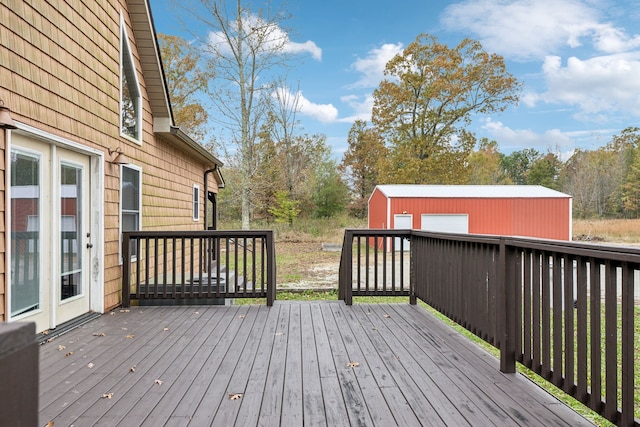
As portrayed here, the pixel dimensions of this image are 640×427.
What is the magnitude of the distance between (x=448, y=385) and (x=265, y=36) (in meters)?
14.3

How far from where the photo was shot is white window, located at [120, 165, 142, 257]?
5180 millimetres

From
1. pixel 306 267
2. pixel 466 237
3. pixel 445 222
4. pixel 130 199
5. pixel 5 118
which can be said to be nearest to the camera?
pixel 5 118

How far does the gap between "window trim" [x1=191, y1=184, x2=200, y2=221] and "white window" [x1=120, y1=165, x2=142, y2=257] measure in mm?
2813

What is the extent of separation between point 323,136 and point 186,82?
8.61 m

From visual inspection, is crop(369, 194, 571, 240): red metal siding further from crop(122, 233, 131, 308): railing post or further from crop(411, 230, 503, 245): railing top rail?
crop(122, 233, 131, 308): railing post

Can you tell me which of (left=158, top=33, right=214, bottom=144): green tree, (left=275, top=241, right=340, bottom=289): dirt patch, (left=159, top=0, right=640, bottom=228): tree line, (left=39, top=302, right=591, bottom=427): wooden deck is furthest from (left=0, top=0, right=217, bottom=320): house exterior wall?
Result: (left=158, top=33, right=214, bottom=144): green tree

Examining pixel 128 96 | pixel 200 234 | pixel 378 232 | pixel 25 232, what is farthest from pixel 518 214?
pixel 25 232

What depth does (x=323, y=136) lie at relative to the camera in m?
23.8

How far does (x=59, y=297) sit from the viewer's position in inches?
155

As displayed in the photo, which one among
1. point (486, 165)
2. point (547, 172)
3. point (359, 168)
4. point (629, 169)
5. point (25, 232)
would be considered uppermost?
point (486, 165)

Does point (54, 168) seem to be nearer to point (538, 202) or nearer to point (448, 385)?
point (448, 385)

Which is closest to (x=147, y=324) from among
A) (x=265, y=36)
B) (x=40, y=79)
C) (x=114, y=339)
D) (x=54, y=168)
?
(x=114, y=339)

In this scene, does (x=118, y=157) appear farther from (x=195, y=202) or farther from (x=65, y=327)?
(x=195, y=202)

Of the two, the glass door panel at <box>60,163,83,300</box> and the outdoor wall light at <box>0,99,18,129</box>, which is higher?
the outdoor wall light at <box>0,99,18,129</box>
